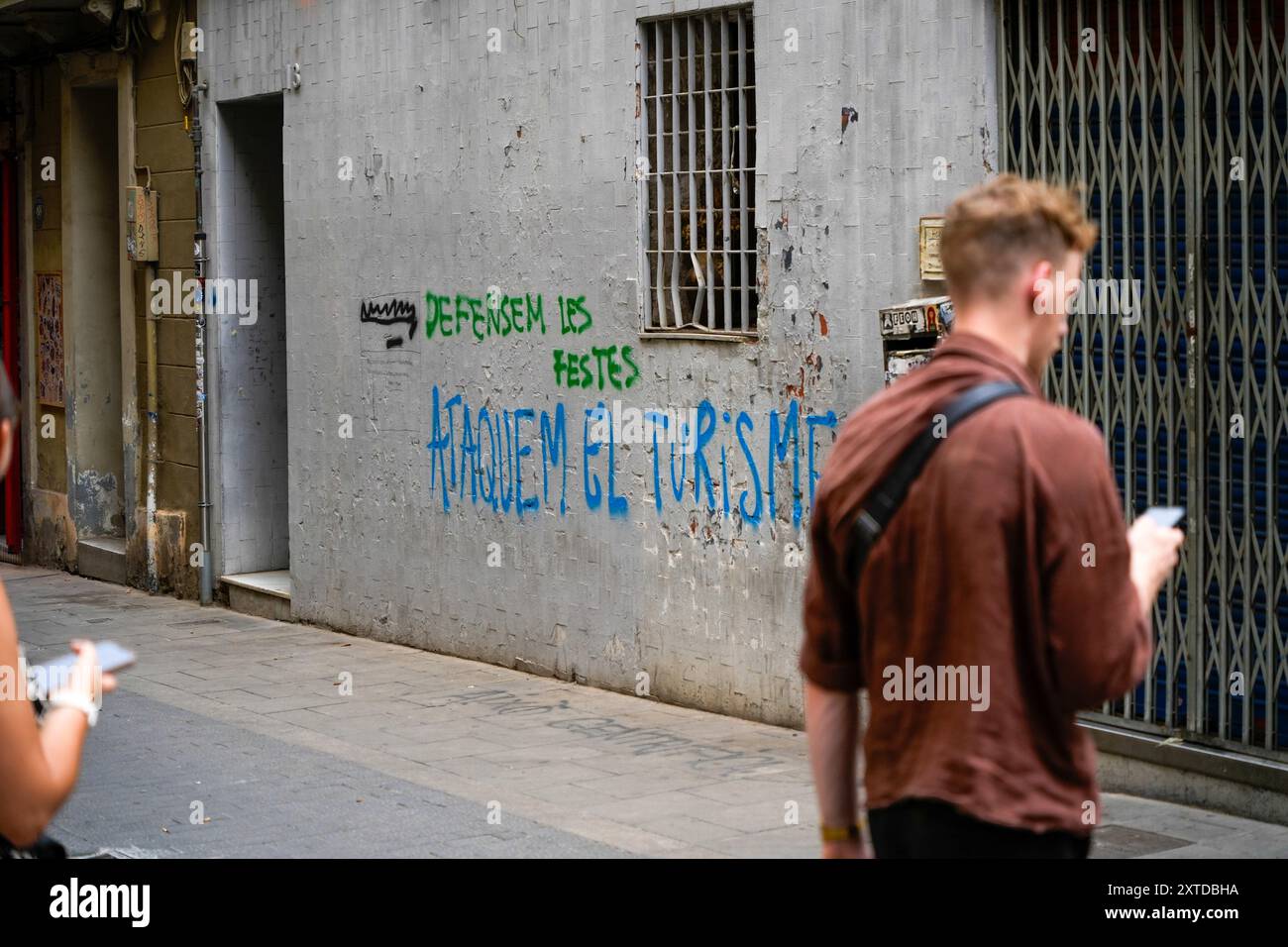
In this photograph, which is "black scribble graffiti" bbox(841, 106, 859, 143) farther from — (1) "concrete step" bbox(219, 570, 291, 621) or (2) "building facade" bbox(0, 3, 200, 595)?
(2) "building facade" bbox(0, 3, 200, 595)

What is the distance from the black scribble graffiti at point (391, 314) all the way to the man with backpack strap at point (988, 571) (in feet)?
28.6

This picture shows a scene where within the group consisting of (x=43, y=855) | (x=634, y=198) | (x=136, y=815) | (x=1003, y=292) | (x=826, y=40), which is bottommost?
(x=136, y=815)

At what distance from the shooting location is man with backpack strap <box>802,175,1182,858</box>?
9.21 ft

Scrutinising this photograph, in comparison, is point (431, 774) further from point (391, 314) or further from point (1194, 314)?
point (391, 314)

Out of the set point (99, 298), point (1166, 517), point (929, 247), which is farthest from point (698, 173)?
point (99, 298)

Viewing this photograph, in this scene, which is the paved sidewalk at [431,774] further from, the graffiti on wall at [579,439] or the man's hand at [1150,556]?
the man's hand at [1150,556]

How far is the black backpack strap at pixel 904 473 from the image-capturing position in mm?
2883

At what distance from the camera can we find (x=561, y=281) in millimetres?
10211

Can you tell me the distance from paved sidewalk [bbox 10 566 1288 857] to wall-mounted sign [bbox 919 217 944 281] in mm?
2260

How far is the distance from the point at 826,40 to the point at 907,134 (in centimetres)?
74

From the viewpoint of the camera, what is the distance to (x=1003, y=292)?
2.98 meters

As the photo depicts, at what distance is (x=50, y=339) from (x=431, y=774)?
384 inches

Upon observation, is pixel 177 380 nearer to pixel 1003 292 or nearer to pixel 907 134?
pixel 907 134
